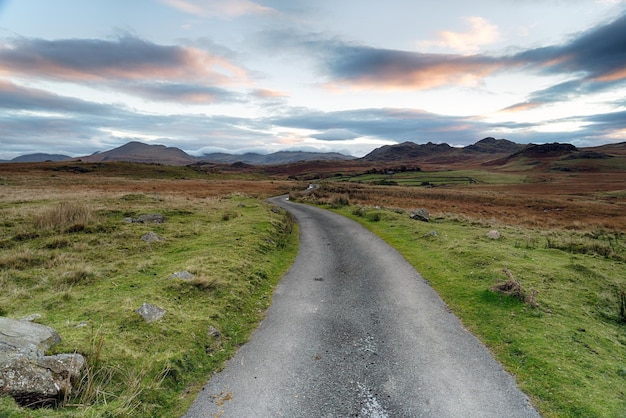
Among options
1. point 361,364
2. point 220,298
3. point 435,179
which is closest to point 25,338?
point 220,298

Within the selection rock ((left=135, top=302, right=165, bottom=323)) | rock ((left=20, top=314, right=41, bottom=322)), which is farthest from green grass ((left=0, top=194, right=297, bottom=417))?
rock ((left=20, top=314, right=41, bottom=322))

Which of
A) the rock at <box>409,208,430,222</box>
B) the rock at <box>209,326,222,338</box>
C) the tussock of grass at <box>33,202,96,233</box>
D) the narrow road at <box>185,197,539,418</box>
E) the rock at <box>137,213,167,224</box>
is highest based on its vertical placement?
the tussock of grass at <box>33,202,96,233</box>

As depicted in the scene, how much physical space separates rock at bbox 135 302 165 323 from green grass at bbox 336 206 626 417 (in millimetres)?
10011

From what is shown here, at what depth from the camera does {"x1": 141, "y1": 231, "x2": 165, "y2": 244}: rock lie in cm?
1938

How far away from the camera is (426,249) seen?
798 inches

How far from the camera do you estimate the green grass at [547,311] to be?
7.55 m

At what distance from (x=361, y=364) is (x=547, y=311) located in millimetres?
7473

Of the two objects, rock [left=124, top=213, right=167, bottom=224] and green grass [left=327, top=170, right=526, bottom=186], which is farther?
green grass [left=327, top=170, right=526, bottom=186]

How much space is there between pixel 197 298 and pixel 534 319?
1174cm

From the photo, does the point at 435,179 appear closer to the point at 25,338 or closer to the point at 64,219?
the point at 64,219

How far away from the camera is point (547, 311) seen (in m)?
11.2

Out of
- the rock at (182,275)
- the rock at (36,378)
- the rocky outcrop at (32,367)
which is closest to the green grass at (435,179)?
the rock at (182,275)

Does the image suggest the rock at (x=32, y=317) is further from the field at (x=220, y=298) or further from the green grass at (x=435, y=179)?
the green grass at (x=435, y=179)

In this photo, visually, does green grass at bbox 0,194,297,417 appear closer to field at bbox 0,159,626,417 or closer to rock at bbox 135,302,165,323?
field at bbox 0,159,626,417
